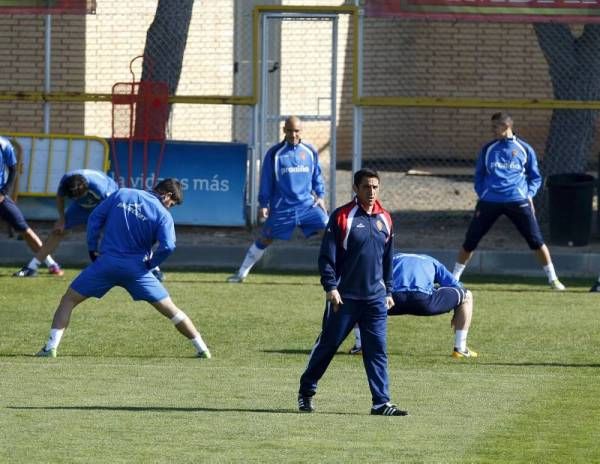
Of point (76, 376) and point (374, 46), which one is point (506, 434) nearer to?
point (76, 376)

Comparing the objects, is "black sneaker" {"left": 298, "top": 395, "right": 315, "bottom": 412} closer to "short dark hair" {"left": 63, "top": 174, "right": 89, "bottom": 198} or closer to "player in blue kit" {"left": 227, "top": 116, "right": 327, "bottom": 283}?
"short dark hair" {"left": 63, "top": 174, "right": 89, "bottom": 198}

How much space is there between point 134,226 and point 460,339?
9.39ft

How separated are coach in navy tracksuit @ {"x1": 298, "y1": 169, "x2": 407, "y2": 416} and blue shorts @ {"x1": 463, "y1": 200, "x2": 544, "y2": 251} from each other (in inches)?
246

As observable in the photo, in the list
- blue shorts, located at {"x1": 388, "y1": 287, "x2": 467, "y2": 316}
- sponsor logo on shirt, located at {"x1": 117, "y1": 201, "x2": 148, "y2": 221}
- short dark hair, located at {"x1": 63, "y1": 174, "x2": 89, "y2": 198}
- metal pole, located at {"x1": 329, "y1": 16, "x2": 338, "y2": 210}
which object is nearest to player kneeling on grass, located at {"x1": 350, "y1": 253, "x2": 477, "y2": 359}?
blue shorts, located at {"x1": 388, "y1": 287, "x2": 467, "y2": 316}

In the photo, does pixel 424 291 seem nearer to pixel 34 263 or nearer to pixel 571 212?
pixel 34 263

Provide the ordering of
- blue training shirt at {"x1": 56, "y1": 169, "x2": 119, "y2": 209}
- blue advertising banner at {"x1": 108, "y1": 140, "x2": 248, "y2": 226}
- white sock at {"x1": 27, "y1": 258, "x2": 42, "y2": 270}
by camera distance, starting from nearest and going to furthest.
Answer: blue training shirt at {"x1": 56, "y1": 169, "x2": 119, "y2": 209}, white sock at {"x1": 27, "y1": 258, "x2": 42, "y2": 270}, blue advertising banner at {"x1": 108, "y1": 140, "x2": 248, "y2": 226}

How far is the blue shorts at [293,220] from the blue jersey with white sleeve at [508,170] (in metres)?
1.81

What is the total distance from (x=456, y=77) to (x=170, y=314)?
15.4m

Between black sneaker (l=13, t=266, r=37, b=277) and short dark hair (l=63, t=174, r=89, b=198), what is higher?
short dark hair (l=63, t=174, r=89, b=198)

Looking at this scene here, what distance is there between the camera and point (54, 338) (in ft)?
40.3

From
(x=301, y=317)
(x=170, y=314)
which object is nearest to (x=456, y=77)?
(x=301, y=317)

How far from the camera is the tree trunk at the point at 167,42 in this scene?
20.1 meters

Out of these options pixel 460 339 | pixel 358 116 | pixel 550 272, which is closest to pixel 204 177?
pixel 358 116

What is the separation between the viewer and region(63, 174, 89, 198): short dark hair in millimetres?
14773
